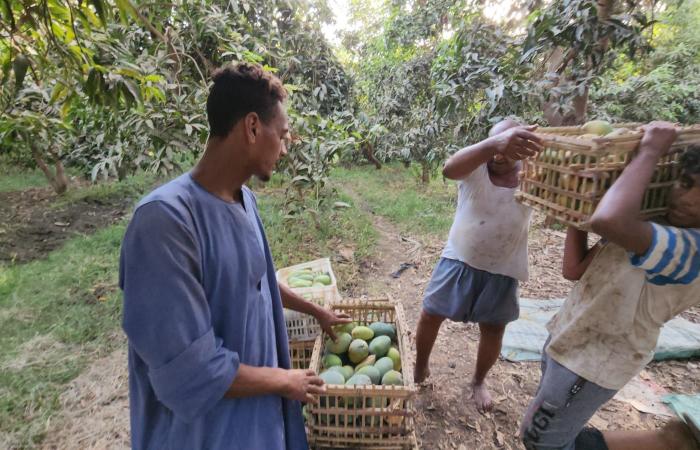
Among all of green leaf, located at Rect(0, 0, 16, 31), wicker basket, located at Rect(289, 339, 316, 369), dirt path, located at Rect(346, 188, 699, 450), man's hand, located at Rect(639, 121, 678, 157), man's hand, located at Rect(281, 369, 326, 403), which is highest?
green leaf, located at Rect(0, 0, 16, 31)

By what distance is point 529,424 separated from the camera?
166cm

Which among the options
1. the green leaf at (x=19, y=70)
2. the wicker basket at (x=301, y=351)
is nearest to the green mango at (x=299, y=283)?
the wicker basket at (x=301, y=351)

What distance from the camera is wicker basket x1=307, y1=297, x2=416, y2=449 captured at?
5.26 ft

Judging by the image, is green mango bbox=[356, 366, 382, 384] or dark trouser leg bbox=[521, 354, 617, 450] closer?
dark trouser leg bbox=[521, 354, 617, 450]

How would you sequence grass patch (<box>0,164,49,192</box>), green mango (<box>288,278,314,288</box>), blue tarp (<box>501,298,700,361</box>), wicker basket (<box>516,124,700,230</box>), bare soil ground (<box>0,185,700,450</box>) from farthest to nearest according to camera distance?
grass patch (<box>0,164,49,192</box>)
blue tarp (<box>501,298,700,361</box>)
green mango (<box>288,278,314,288</box>)
bare soil ground (<box>0,185,700,450</box>)
wicker basket (<box>516,124,700,230</box>)

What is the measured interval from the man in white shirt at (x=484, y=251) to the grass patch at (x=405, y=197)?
3.34m

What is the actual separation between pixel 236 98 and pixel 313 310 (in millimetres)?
1081

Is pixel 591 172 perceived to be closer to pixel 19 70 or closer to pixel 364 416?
pixel 364 416

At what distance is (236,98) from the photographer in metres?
1.17

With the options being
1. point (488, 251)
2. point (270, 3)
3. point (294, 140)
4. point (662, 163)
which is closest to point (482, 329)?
point (488, 251)

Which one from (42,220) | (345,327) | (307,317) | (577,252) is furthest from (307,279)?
(42,220)

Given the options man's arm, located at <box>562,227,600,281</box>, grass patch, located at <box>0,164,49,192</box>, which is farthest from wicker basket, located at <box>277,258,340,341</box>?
grass patch, located at <box>0,164,49,192</box>

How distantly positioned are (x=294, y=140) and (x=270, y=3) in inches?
87.2

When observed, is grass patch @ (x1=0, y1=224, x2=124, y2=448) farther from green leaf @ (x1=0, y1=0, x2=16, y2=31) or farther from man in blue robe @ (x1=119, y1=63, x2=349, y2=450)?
green leaf @ (x1=0, y1=0, x2=16, y2=31)
